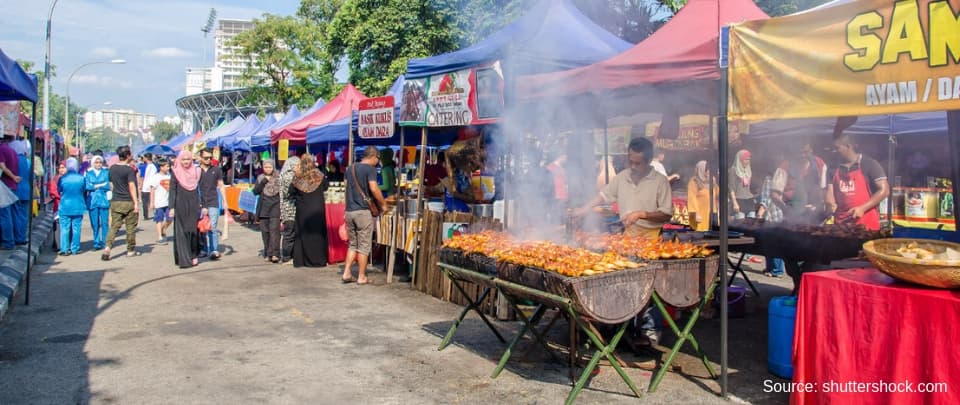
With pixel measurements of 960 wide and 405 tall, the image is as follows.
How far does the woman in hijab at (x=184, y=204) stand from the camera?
9.98 metres

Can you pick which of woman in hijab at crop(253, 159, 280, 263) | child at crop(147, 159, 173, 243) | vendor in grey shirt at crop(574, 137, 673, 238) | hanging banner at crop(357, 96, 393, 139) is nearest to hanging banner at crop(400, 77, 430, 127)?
hanging banner at crop(357, 96, 393, 139)

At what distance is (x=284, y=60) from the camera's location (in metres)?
31.2

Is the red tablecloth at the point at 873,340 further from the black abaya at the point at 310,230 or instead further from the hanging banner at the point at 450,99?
the black abaya at the point at 310,230

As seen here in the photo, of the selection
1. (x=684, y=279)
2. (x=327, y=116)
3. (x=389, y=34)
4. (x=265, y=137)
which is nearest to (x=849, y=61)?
(x=684, y=279)

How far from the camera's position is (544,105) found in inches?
290

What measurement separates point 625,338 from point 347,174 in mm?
4431

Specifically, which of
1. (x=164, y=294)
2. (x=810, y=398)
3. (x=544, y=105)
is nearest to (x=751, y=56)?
(x=810, y=398)

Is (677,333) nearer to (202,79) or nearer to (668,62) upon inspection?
(668,62)

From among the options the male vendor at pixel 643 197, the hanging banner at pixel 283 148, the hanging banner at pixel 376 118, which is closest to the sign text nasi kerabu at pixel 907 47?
the male vendor at pixel 643 197

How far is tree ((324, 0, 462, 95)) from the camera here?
2458 centimetres

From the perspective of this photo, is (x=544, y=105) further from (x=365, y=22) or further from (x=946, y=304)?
(x=365, y=22)

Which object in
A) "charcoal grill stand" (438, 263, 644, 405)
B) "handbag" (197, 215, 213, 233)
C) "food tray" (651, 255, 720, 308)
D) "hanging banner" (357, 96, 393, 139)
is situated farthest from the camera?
"handbag" (197, 215, 213, 233)

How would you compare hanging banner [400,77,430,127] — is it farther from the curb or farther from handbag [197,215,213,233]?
the curb

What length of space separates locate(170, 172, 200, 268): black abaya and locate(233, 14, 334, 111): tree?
72.3 feet
